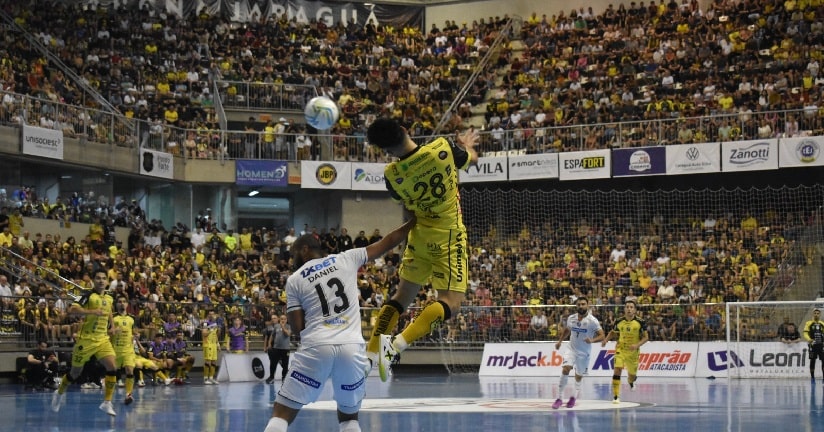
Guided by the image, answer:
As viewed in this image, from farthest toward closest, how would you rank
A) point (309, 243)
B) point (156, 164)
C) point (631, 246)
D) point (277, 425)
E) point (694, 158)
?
point (156, 164), point (631, 246), point (694, 158), point (309, 243), point (277, 425)

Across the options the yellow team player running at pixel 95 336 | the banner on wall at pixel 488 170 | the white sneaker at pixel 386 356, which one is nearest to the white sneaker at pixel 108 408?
the yellow team player running at pixel 95 336

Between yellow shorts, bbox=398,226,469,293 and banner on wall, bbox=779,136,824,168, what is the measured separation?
102 ft

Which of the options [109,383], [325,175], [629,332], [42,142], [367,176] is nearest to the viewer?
[109,383]

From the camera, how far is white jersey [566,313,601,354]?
24.6 meters

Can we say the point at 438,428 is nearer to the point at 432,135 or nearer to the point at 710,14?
the point at 432,135

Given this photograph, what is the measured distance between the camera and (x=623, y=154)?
43.6 m

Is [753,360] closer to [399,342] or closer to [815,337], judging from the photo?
[815,337]

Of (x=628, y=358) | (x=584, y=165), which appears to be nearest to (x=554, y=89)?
(x=584, y=165)

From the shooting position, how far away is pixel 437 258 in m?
12.4

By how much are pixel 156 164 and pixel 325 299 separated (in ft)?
117

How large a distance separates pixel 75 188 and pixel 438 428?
29003 millimetres

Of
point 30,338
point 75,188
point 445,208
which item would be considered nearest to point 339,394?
point 445,208

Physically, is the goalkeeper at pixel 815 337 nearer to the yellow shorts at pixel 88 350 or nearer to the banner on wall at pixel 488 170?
the banner on wall at pixel 488 170

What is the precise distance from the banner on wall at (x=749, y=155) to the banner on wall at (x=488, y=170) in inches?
350
